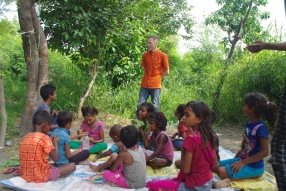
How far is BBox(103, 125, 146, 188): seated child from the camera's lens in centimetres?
304

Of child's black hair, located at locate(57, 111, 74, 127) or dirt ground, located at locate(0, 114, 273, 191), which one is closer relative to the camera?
child's black hair, located at locate(57, 111, 74, 127)

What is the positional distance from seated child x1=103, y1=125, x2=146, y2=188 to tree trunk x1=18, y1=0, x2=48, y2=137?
257 cm

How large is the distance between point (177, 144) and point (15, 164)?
2.32 meters

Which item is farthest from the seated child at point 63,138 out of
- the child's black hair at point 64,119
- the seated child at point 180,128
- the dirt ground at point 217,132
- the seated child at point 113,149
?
the seated child at point 180,128

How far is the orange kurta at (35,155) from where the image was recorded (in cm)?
302

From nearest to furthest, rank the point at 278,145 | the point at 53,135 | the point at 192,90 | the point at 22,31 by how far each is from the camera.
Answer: the point at 278,145 < the point at 53,135 < the point at 22,31 < the point at 192,90

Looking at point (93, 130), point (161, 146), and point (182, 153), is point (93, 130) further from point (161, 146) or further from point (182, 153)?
point (182, 153)

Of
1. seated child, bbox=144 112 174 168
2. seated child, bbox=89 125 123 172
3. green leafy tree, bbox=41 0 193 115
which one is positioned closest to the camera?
seated child, bbox=89 125 123 172

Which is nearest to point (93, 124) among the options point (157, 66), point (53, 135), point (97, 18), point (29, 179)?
point (53, 135)

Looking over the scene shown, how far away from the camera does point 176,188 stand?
293 cm


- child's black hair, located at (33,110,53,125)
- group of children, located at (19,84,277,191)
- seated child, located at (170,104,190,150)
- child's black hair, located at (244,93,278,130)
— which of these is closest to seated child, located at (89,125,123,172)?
group of children, located at (19,84,277,191)

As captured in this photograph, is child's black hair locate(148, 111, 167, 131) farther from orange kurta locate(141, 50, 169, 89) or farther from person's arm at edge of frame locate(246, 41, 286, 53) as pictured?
orange kurta locate(141, 50, 169, 89)

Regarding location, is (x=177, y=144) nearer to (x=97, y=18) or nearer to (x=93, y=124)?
(x=93, y=124)

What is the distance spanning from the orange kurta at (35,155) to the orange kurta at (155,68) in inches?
114
